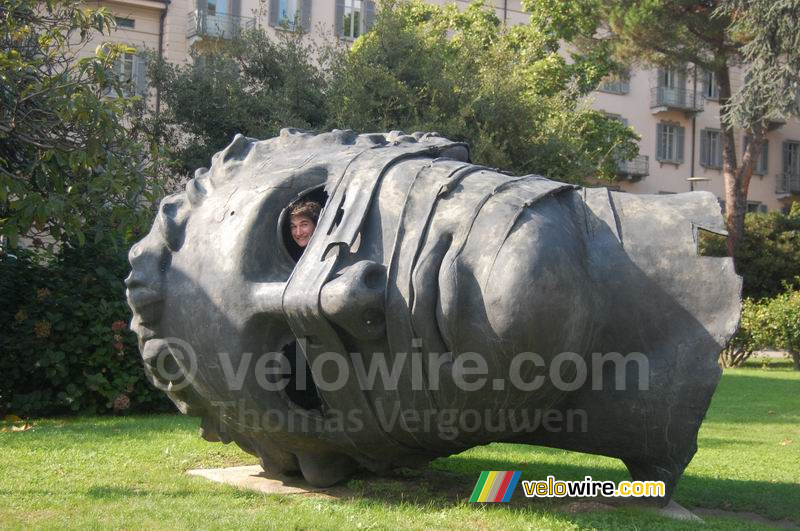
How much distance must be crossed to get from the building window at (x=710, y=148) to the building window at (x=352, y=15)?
57.9 feet

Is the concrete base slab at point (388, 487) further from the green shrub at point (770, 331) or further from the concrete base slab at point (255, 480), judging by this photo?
the green shrub at point (770, 331)

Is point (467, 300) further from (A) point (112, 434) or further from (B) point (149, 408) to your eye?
(B) point (149, 408)

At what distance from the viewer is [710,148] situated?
42.7 meters

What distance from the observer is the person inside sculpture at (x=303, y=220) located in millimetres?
5922

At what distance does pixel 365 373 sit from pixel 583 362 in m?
1.23

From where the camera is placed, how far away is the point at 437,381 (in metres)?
5.20

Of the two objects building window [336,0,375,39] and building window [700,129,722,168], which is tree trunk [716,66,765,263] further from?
building window [700,129,722,168]

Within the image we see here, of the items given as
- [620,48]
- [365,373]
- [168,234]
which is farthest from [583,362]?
[620,48]

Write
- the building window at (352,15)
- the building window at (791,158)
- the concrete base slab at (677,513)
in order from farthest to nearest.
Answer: the building window at (791,158) → the building window at (352,15) → the concrete base slab at (677,513)

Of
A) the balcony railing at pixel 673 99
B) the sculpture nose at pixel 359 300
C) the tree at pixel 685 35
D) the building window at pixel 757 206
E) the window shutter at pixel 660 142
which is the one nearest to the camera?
the sculpture nose at pixel 359 300

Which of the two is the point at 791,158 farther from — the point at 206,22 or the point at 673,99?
the point at 206,22

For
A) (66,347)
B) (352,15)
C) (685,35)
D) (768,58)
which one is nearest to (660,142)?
(685,35)

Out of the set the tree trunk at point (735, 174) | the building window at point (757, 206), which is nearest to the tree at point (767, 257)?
the tree trunk at point (735, 174)

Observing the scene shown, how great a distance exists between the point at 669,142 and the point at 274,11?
1913 cm
